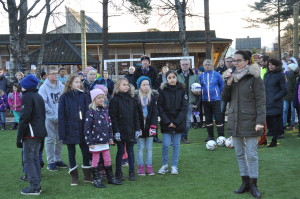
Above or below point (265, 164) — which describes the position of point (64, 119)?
above

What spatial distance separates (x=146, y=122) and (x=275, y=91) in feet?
13.0

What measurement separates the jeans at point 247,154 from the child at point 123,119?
1.81 meters

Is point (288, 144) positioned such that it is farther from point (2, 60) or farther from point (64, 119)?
point (2, 60)

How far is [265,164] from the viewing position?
23.7 feet

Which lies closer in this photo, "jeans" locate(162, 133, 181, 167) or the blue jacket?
"jeans" locate(162, 133, 181, 167)

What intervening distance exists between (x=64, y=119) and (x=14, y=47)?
37.6 feet

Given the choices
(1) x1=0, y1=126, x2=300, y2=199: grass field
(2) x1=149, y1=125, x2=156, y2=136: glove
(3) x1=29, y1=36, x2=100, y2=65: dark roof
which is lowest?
(1) x1=0, y1=126, x2=300, y2=199: grass field

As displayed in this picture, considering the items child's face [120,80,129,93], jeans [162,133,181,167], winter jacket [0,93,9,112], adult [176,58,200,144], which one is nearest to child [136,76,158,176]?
jeans [162,133,181,167]

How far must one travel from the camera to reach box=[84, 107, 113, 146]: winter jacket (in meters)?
5.83

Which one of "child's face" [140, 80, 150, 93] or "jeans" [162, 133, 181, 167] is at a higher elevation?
"child's face" [140, 80, 150, 93]

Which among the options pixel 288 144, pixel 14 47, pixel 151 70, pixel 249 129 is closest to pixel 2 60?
pixel 14 47

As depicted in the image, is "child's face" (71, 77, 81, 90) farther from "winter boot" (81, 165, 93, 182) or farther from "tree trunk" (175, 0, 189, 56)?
"tree trunk" (175, 0, 189, 56)

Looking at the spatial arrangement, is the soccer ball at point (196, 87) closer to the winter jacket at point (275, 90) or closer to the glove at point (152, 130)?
the winter jacket at point (275, 90)

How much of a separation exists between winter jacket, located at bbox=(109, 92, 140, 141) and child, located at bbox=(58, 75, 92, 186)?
483 millimetres
